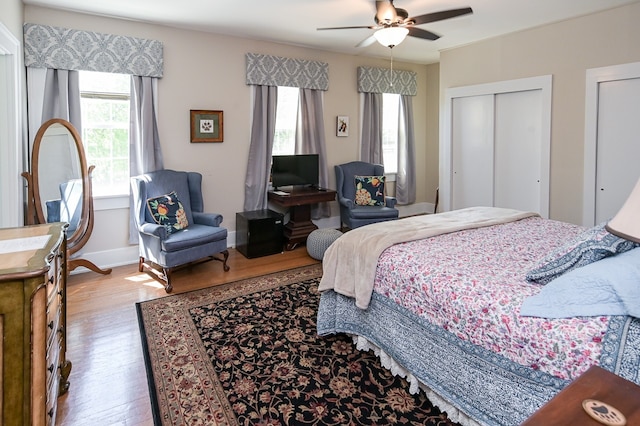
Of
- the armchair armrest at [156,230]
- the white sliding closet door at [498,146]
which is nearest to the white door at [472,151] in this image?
Answer: the white sliding closet door at [498,146]

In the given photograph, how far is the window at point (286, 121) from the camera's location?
5344 mm

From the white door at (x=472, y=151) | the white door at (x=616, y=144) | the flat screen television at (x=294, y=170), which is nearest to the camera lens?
the white door at (x=616, y=144)

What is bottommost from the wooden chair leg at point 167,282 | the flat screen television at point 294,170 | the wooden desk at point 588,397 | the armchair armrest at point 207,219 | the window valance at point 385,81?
the wooden chair leg at point 167,282

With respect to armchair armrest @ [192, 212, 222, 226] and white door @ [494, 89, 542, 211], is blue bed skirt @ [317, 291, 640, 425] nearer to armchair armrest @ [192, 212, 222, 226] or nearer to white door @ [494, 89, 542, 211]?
armchair armrest @ [192, 212, 222, 226]

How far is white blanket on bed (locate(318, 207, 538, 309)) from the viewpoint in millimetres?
2355

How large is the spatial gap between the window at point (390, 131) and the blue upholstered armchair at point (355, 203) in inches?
25.2

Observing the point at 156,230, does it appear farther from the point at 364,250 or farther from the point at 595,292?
the point at 595,292

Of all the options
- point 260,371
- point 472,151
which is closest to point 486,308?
point 260,371

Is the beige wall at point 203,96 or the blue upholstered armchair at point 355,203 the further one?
the blue upholstered armchair at point 355,203

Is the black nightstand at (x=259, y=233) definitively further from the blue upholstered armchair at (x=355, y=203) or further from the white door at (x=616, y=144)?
the white door at (x=616, y=144)

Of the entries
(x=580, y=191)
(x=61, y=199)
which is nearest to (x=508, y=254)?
(x=580, y=191)

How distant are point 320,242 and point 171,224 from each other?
1.59m

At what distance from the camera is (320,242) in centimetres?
445

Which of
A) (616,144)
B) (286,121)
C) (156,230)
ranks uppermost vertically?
(286,121)
